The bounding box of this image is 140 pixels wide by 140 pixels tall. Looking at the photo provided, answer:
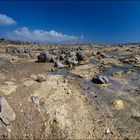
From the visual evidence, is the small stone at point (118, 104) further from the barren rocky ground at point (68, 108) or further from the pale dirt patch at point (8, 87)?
the pale dirt patch at point (8, 87)

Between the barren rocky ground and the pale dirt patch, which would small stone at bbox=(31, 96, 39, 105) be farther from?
the pale dirt patch

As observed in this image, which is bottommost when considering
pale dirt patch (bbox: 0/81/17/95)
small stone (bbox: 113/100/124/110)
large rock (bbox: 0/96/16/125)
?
small stone (bbox: 113/100/124/110)

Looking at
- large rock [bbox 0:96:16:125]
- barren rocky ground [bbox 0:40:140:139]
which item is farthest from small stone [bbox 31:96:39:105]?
large rock [bbox 0:96:16:125]

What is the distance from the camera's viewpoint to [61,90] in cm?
1925

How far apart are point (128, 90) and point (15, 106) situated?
35.1ft

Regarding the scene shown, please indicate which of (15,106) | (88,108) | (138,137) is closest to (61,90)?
(88,108)

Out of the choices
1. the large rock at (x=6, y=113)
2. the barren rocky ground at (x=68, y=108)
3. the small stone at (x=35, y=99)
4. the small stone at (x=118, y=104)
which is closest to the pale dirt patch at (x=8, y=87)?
the barren rocky ground at (x=68, y=108)

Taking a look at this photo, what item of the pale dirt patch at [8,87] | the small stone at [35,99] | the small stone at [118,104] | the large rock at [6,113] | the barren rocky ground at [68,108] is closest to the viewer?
the barren rocky ground at [68,108]

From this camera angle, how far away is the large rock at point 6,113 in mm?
14078

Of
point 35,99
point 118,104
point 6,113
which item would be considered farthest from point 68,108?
point 6,113

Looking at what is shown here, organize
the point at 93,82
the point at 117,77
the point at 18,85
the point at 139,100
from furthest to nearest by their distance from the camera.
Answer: the point at 117,77 → the point at 93,82 → the point at 18,85 → the point at 139,100

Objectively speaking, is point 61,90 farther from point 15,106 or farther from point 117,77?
point 117,77

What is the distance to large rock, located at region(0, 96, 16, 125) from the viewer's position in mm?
14078

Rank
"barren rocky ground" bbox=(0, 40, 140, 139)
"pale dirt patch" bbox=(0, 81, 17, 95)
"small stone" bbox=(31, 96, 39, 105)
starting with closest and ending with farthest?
"barren rocky ground" bbox=(0, 40, 140, 139) → "small stone" bbox=(31, 96, 39, 105) → "pale dirt patch" bbox=(0, 81, 17, 95)
